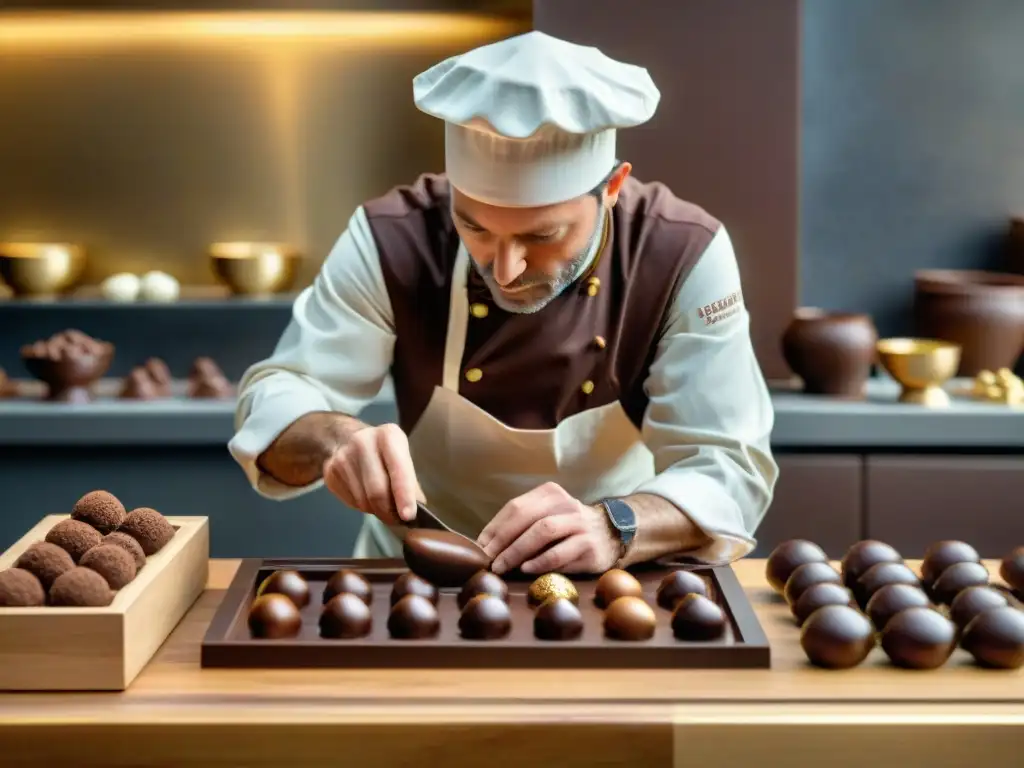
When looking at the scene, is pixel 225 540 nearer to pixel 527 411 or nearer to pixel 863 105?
pixel 527 411

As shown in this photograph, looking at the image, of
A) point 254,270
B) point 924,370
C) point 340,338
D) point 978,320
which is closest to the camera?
point 340,338

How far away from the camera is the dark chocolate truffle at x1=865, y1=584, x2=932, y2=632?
1.60 meters

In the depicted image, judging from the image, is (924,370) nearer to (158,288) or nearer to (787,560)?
Answer: (787,560)

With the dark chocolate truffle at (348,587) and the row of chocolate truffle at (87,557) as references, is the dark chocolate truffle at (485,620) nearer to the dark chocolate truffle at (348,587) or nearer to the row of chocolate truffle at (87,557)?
the dark chocolate truffle at (348,587)

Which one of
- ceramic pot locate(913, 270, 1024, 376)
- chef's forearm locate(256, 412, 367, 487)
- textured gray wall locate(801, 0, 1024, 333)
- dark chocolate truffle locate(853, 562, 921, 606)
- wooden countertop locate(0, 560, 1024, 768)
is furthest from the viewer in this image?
textured gray wall locate(801, 0, 1024, 333)

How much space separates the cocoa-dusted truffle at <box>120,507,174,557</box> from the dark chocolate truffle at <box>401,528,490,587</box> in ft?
0.98

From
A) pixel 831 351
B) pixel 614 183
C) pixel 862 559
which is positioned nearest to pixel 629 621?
pixel 862 559

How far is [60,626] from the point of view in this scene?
1.46m

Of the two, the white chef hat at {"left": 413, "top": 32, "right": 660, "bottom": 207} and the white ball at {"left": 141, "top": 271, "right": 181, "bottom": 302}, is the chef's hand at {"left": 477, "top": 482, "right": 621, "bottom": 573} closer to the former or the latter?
the white chef hat at {"left": 413, "top": 32, "right": 660, "bottom": 207}

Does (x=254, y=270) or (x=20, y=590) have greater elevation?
(x=254, y=270)

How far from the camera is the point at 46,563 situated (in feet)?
5.09

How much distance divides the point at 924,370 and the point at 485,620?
2.18 m

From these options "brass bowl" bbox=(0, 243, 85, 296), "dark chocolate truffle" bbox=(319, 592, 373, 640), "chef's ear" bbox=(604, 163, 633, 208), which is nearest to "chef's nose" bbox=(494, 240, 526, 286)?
"chef's ear" bbox=(604, 163, 633, 208)

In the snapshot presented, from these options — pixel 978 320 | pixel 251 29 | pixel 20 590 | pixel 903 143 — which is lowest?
pixel 20 590
